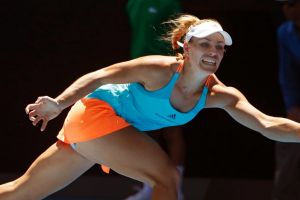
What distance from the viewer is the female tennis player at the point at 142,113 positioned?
14.9ft

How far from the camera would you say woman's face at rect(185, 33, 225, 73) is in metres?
4.56

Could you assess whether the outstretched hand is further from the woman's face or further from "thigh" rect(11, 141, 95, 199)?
the woman's face

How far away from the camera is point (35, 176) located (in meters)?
4.76

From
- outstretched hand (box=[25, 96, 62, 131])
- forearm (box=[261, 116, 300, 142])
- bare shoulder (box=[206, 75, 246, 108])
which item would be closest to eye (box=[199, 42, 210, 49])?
bare shoulder (box=[206, 75, 246, 108])

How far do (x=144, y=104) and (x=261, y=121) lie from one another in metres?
0.55

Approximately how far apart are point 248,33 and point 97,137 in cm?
232

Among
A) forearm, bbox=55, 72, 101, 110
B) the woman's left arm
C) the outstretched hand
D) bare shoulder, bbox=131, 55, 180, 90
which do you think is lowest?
the woman's left arm

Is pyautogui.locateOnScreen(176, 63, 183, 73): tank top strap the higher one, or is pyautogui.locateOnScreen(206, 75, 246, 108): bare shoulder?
pyautogui.locateOnScreen(176, 63, 183, 73): tank top strap

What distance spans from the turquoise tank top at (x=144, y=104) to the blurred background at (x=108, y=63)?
6.45ft

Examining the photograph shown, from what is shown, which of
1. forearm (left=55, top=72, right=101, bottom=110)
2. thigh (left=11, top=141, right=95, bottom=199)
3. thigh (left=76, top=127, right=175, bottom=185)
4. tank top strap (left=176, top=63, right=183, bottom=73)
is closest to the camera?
forearm (left=55, top=72, right=101, bottom=110)

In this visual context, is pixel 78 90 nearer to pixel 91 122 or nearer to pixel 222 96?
pixel 91 122

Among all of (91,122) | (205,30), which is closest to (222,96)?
(205,30)

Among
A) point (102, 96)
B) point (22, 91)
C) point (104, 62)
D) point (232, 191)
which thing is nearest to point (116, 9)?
point (104, 62)

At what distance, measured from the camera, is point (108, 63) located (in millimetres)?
6824
